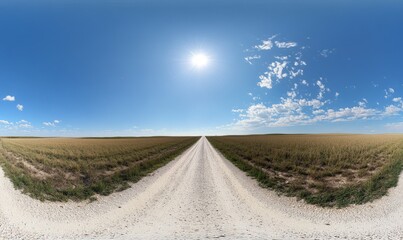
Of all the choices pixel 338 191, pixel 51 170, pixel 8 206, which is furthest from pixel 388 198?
pixel 51 170

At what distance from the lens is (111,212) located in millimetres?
10062

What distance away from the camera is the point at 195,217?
9.43 m

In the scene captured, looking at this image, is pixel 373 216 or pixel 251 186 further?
pixel 251 186

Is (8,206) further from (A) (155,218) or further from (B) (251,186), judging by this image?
(B) (251,186)

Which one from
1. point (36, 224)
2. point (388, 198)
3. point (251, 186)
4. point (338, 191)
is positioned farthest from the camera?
point (251, 186)

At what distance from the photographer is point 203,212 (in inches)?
387

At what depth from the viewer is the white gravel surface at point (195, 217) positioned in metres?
8.24

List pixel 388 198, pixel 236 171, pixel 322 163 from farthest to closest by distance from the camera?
pixel 322 163, pixel 236 171, pixel 388 198

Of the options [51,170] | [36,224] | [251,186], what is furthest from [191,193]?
[51,170]

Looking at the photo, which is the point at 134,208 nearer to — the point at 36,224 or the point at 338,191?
the point at 36,224

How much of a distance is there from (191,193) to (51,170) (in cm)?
1290

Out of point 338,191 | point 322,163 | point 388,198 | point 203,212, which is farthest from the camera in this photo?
point 322,163

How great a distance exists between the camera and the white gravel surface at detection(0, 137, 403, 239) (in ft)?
27.0

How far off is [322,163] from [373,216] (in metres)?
11.4
